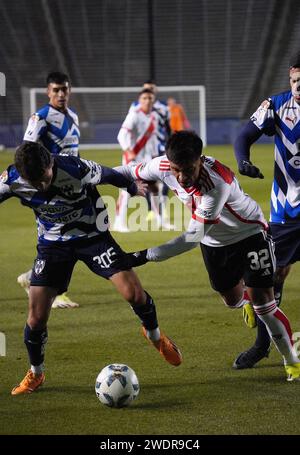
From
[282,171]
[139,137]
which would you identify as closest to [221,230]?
[282,171]

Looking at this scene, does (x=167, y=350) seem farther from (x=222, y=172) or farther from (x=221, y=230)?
(x=222, y=172)

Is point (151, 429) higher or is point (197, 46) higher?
point (151, 429)

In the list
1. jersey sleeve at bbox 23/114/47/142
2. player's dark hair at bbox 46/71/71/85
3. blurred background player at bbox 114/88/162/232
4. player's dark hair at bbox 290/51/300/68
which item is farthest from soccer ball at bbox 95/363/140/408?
blurred background player at bbox 114/88/162/232

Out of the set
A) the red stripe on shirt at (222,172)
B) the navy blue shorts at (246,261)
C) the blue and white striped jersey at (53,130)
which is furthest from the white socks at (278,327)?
the blue and white striped jersey at (53,130)

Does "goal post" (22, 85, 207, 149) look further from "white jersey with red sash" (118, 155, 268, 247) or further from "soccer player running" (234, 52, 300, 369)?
"white jersey with red sash" (118, 155, 268, 247)

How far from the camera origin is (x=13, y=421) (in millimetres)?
5234

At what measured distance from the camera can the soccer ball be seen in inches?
214

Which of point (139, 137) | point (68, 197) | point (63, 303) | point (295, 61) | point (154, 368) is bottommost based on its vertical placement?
point (139, 137)

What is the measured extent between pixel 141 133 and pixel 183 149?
8959 millimetres

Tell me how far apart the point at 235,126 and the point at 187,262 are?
72.3 feet

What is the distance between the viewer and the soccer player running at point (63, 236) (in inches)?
223

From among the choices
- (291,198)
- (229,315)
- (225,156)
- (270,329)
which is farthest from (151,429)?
(225,156)

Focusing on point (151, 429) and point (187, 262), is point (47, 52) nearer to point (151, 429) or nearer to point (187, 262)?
point (187, 262)

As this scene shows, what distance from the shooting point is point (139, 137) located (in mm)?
14062
